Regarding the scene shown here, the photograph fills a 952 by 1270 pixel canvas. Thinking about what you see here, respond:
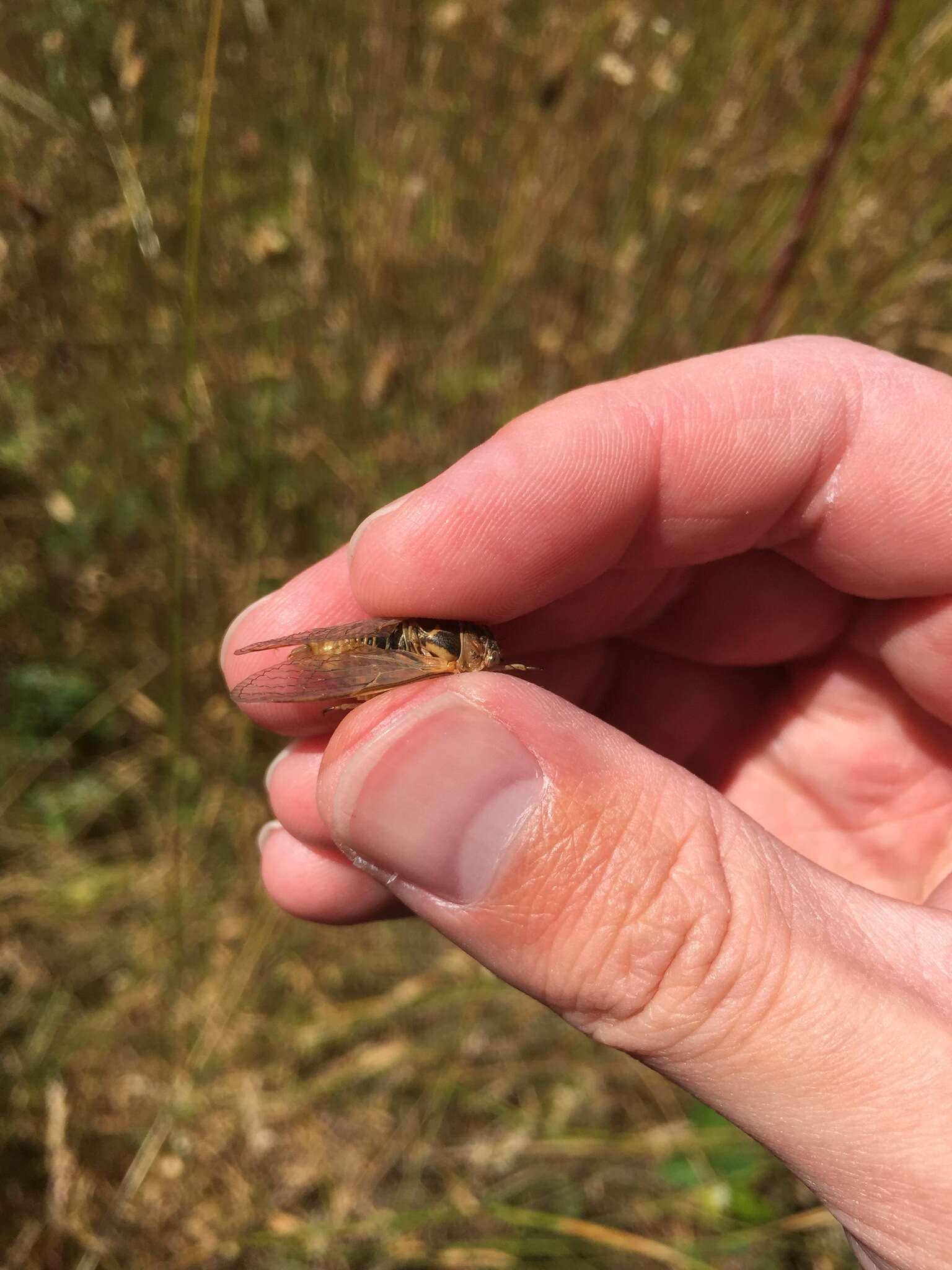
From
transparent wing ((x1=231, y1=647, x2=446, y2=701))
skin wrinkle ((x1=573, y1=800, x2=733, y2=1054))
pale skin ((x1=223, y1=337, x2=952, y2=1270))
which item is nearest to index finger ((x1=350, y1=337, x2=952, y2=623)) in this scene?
pale skin ((x1=223, y1=337, x2=952, y2=1270))

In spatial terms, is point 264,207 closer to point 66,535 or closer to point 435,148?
point 435,148

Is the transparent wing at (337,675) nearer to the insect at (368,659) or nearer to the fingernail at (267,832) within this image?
the insect at (368,659)

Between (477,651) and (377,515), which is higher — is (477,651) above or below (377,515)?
below

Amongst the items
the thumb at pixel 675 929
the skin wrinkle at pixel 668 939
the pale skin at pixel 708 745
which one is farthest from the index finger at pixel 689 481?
the skin wrinkle at pixel 668 939

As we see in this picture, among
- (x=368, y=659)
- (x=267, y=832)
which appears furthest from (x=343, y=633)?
(x=267, y=832)

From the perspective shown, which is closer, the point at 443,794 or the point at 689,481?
the point at 443,794

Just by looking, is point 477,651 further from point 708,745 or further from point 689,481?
point 708,745

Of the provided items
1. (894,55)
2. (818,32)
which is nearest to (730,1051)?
(894,55)
